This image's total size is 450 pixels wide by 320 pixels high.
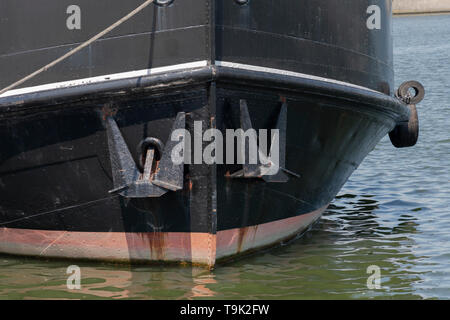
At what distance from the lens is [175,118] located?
5.29 metres

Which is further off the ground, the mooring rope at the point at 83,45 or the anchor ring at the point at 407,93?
the mooring rope at the point at 83,45

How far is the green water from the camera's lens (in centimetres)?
548

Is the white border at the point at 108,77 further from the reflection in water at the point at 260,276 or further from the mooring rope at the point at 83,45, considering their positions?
the reflection in water at the point at 260,276

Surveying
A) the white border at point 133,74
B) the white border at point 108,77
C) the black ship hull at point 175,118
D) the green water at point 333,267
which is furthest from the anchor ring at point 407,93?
the white border at point 108,77

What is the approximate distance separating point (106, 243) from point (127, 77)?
4.42 ft

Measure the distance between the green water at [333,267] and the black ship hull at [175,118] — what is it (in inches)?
6.4

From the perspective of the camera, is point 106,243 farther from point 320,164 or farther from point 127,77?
point 320,164

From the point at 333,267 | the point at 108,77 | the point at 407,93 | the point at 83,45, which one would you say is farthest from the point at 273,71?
the point at 407,93

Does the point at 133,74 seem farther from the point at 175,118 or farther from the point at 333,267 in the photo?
the point at 333,267

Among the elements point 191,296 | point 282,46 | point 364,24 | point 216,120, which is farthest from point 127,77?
point 364,24

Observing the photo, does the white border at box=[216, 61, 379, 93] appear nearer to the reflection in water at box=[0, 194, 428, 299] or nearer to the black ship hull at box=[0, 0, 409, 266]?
the black ship hull at box=[0, 0, 409, 266]

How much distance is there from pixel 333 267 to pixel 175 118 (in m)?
1.81

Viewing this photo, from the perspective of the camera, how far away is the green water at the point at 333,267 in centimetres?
548

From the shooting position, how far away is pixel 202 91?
5199 mm
